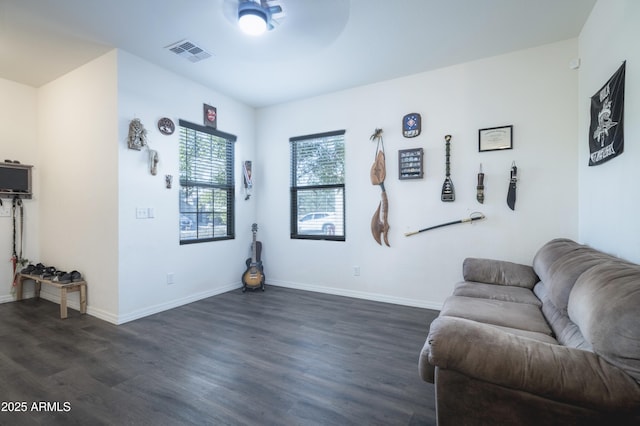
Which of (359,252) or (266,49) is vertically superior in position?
(266,49)

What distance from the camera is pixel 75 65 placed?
336 cm

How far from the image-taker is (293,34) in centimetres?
259

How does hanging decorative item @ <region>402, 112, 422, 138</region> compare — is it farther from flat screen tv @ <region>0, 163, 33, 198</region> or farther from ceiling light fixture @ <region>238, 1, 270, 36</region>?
flat screen tv @ <region>0, 163, 33, 198</region>

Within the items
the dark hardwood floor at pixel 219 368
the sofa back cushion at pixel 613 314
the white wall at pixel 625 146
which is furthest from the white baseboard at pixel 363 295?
the sofa back cushion at pixel 613 314

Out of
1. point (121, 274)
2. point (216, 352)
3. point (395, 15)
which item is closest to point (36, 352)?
point (121, 274)

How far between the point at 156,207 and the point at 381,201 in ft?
8.77

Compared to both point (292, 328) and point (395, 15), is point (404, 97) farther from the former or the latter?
point (292, 328)

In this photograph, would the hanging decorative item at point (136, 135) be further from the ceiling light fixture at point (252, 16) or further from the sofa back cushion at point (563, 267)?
the sofa back cushion at point (563, 267)

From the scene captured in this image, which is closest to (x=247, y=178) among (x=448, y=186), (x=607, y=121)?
(x=448, y=186)

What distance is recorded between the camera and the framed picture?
306 centimetres

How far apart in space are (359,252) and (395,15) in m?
2.62

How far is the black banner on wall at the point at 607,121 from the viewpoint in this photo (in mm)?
1918

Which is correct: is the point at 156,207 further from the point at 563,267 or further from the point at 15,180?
the point at 563,267

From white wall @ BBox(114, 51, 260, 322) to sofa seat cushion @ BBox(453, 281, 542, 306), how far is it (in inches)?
120
